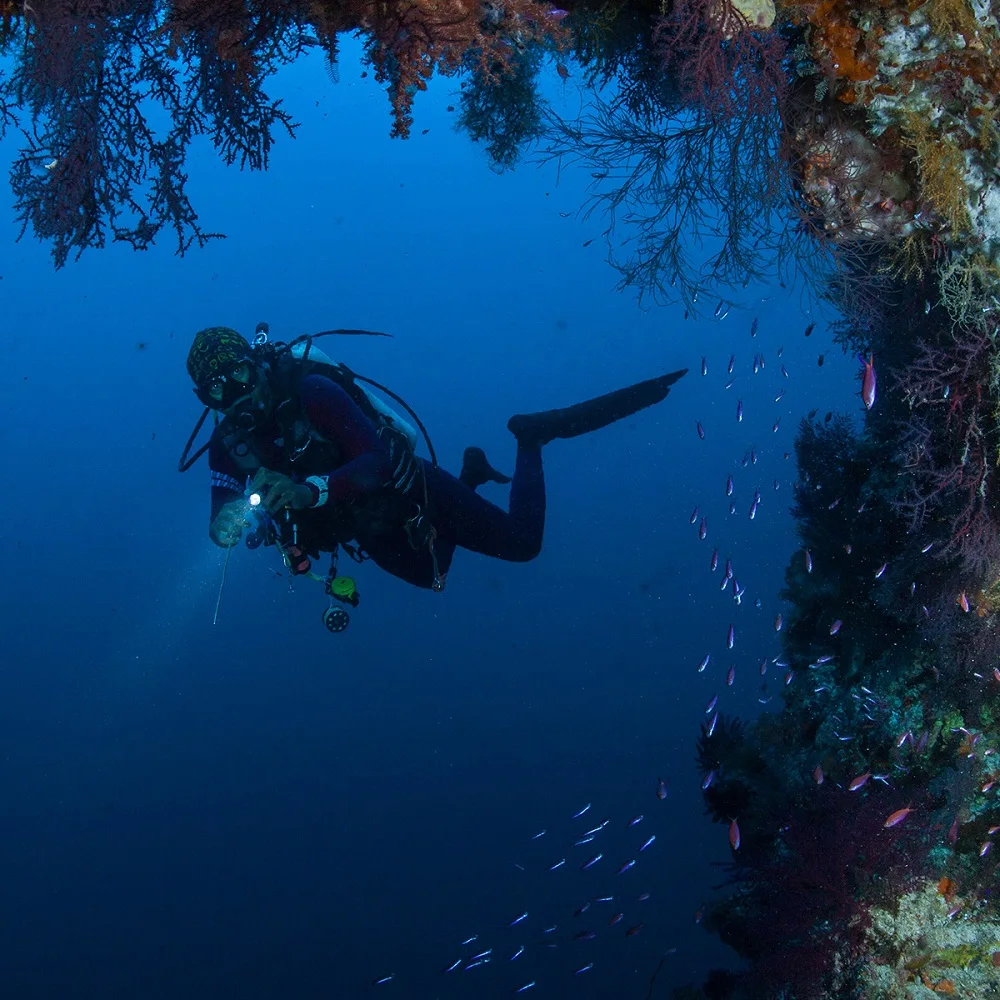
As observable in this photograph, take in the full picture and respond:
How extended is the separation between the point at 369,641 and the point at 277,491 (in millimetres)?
42556

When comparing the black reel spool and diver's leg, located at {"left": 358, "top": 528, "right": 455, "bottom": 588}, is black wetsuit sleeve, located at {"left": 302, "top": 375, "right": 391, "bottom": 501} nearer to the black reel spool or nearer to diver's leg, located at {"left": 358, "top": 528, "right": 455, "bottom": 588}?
the black reel spool

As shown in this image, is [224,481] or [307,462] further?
[224,481]

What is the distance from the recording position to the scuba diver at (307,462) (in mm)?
4770

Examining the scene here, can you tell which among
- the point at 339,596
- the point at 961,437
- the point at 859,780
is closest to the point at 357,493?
the point at 339,596

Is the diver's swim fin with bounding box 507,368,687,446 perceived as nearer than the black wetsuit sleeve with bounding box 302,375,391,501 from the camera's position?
No

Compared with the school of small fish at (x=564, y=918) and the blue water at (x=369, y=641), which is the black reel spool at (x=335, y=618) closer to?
the blue water at (x=369, y=641)

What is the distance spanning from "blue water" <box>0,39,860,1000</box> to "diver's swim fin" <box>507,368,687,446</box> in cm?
493

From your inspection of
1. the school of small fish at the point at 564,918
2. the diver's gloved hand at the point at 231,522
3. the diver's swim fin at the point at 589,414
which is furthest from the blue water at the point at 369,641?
the diver's gloved hand at the point at 231,522

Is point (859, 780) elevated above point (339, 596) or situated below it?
below

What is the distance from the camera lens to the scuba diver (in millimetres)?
4770

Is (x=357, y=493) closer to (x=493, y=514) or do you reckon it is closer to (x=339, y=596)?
(x=339, y=596)

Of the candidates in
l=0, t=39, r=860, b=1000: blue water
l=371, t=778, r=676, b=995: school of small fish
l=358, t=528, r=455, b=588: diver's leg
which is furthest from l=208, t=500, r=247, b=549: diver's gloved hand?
l=371, t=778, r=676, b=995: school of small fish

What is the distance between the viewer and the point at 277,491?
4.55m

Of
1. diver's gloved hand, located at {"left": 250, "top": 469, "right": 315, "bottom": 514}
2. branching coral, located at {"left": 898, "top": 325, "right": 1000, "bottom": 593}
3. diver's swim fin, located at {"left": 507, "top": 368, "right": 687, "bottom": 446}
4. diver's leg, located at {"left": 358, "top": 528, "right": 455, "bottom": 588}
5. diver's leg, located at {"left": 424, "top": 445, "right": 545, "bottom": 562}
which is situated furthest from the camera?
diver's swim fin, located at {"left": 507, "top": 368, "right": 687, "bottom": 446}
